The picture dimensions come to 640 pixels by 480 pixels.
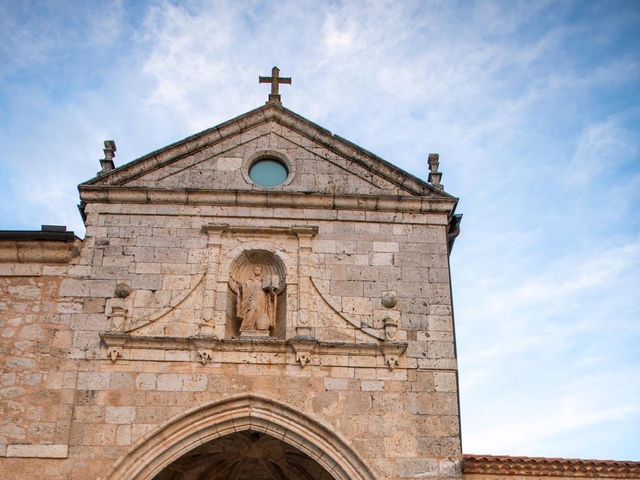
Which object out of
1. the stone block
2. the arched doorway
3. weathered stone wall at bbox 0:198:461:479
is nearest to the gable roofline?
weathered stone wall at bbox 0:198:461:479

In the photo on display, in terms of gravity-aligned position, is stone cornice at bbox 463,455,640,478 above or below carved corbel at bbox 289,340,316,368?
below

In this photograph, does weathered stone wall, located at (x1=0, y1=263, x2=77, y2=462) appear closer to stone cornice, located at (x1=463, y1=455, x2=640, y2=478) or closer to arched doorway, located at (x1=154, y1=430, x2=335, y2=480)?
arched doorway, located at (x1=154, y1=430, x2=335, y2=480)

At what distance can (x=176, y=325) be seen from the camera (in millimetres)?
11531

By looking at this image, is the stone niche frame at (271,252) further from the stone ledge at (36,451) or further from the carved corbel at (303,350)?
the stone ledge at (36,451)

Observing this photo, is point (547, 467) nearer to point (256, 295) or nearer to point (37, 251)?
point (256, 295)

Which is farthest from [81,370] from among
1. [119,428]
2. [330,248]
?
[330,248]

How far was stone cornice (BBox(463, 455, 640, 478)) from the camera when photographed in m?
10.8

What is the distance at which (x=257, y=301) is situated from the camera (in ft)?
39.4

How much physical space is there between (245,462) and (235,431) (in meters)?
2.23

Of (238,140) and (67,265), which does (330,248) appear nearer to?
(238,140)

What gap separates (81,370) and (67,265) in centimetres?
161

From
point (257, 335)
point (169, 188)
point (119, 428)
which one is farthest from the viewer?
point (169, 188)

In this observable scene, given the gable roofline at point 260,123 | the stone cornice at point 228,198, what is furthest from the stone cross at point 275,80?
the stone cornice at point 228,198

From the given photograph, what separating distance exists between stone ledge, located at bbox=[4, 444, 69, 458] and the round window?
15.1ft
